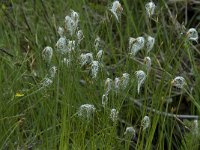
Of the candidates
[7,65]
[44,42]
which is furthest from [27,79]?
[44,42]

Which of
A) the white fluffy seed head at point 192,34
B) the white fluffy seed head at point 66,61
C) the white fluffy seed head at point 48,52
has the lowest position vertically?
the white fluffy seed head at point 66,61

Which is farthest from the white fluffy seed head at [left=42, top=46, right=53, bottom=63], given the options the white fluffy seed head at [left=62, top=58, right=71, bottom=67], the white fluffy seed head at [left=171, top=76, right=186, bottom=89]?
the white fluffy seed head at [left=171, top=76, right=186, bottom=89]

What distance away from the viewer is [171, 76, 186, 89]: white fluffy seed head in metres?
2.11

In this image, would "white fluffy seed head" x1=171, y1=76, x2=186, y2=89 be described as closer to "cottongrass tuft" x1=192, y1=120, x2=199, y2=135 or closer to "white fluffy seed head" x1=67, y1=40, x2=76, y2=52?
"cottongrass tuft" x1=192, y1=120, x2=199, y2=135

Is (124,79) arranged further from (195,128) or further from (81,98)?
(81,98)

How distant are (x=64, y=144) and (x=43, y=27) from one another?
140cm

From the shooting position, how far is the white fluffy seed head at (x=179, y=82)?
2.11 m

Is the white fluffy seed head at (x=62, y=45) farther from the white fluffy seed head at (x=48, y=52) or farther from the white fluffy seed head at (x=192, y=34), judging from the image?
the white fluffy seed head at (x=192, y=34)

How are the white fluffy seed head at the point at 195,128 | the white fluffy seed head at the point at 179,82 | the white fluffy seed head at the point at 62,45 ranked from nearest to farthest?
the white fluffy seed head at the point at 179,82 < the white fluffy seed head at the point at 62,45 < the white fluffy seed head at the point at 195,128

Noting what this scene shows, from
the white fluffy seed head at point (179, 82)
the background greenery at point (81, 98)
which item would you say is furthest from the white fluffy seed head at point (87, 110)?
the white fluffy seed head at point (179, 82)

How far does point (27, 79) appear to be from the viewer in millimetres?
2967

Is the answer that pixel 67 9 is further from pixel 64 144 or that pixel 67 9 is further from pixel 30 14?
pixel 64 144

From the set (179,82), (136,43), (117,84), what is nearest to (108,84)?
(117,84)

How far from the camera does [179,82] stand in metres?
2.23
